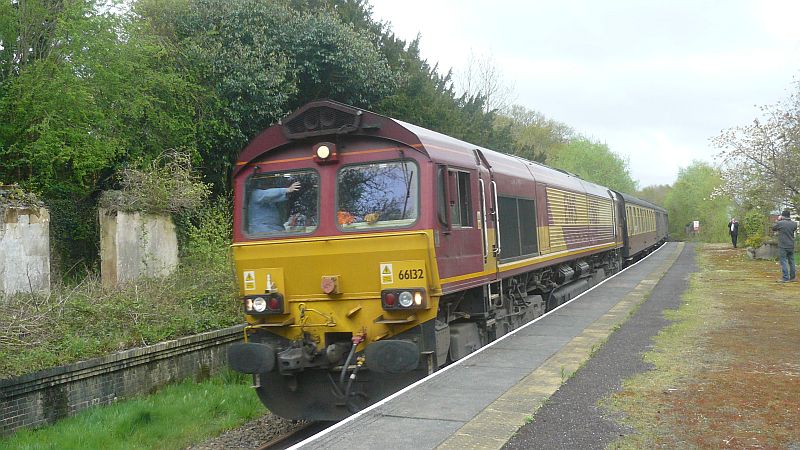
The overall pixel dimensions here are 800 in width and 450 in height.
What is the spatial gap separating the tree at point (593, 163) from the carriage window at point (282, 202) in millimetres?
54143

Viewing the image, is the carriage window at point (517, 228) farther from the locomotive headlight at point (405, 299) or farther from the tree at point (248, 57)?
the tree at point (248, 57)

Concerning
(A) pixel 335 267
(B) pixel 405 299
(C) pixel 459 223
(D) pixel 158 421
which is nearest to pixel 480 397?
(B) pixel 405 299

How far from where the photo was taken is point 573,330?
31.9ft

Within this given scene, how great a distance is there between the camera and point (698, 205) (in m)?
68.1

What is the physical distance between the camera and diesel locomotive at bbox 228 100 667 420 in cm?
A: 680

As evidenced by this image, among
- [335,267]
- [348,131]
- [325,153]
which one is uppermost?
[348,131]

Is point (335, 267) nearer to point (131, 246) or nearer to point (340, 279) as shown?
point (340, 279)

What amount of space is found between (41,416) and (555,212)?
9311 mm

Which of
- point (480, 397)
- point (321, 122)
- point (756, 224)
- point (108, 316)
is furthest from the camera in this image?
point (756, 224)

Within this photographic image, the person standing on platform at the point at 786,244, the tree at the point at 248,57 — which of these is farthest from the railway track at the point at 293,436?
the person standing on platform at the point at 786,244

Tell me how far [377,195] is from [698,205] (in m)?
68.4

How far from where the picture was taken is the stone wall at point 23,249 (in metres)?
11.1

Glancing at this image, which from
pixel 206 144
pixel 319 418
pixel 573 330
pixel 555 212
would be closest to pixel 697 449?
pixel 319 418

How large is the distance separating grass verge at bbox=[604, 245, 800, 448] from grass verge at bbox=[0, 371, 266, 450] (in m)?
4.73
